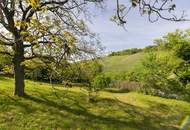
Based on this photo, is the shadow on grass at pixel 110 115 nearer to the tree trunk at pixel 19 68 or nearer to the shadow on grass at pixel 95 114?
the shadow on grass at pixel 95 114

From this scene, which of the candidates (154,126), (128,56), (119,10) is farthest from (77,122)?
(128,56)

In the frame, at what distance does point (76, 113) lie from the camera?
25.8 m

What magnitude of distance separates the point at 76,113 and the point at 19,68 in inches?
198

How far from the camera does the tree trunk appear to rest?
1052 inches

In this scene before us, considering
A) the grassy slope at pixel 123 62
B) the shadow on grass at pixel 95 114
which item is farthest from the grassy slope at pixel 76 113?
the grassy slope at pixel 123 62

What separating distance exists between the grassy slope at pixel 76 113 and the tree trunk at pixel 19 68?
594 millimetres

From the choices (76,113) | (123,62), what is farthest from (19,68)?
(123,62)

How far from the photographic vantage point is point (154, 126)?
25578 millimetres

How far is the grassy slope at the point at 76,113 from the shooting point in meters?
22.7

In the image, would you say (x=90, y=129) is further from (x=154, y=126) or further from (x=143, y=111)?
(x=143, y=111)

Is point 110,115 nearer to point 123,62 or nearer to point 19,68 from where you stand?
point 19,68

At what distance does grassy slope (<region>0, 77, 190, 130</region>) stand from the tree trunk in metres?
Result: 0.59

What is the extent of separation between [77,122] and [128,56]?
310ft

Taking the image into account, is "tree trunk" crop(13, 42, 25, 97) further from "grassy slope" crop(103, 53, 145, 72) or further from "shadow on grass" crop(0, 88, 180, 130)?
"grassy slope" crop(103, 53, 145, 72)
